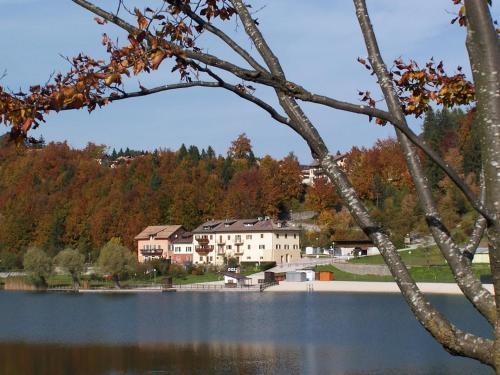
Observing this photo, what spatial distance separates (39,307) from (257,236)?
106ft

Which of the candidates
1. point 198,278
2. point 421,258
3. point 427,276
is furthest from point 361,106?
point 198,278

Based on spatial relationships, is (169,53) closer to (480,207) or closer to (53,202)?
(480,207)

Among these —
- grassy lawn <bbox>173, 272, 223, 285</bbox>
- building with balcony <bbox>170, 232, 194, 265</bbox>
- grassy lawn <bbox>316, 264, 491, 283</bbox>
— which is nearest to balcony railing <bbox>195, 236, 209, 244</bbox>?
building with balcony <bbox>170, 232, 194, 265</bbox>

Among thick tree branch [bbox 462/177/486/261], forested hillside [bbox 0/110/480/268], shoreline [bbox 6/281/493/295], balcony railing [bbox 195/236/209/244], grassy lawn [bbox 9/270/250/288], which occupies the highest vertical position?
forested hillside [bbox 0/110/480/268]

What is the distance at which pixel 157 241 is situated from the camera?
277ft

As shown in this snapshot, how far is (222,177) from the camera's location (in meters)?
100

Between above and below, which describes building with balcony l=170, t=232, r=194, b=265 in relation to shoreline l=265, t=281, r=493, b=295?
above

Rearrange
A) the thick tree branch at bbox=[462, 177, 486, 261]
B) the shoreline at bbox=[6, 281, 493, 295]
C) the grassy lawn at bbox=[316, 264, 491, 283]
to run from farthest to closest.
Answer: the shoreline at bbox=[6, 281, 493, 295]
the grassy lawn at bbox=[316, 264, 491, 283]
the thick tree branch at bbox=[462, 177, 486, 261]

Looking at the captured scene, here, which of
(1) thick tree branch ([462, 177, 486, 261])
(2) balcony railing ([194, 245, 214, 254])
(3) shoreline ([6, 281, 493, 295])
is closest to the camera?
(1) thick tree branch ([462, 177, 486, 261])

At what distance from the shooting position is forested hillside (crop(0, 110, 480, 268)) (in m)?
83.1

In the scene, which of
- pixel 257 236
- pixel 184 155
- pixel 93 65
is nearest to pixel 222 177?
pixel 184 155

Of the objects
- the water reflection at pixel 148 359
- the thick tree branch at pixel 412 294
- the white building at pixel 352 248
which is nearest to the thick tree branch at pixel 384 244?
the thick tree branch at pixel 412 294

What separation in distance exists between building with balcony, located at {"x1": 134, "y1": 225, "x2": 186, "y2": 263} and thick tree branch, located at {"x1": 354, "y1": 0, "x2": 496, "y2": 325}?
7952 centimetres

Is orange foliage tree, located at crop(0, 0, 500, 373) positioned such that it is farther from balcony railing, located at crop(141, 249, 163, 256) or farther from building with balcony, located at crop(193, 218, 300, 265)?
balcony railing, located at crop(141, 249, 163, 256)
